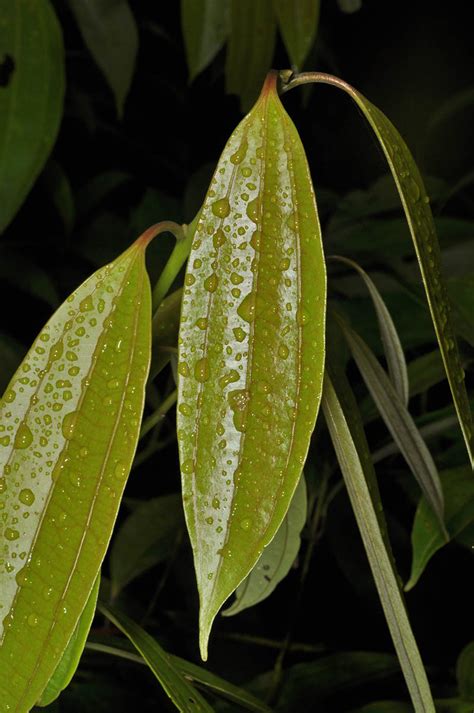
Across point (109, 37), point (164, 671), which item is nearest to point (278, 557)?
point (164, 671)

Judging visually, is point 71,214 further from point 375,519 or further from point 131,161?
point 375,519

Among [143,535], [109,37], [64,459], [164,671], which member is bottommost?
[143,535]

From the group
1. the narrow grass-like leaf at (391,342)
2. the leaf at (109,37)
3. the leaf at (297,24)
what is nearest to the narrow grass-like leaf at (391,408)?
the narrow grass-like leaf at (391,342)

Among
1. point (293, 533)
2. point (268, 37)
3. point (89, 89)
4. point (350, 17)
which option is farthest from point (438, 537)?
point (350, 17)

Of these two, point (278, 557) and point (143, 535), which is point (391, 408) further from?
point (143, 535)

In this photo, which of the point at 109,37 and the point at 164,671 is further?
the point at 109,37
